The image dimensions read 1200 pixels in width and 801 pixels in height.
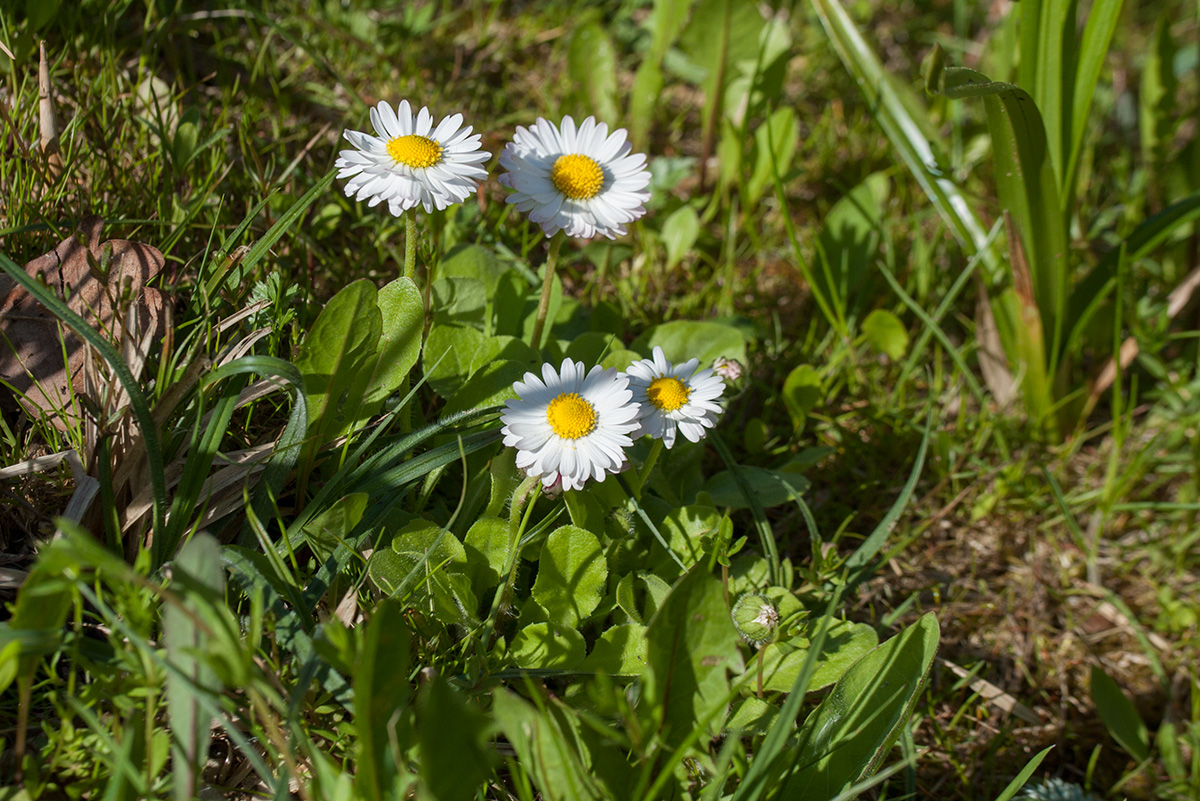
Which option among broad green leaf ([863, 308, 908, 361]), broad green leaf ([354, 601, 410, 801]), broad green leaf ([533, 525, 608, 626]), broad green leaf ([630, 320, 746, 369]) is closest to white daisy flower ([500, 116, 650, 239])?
broad green leaf ([630, 320, 746, 369])

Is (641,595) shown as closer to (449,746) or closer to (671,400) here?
(671,400)

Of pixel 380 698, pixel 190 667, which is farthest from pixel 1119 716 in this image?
pixel 190 667

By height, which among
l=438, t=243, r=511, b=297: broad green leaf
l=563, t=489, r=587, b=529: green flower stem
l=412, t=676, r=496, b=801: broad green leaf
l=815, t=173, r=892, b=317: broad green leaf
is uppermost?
l=815, t=173, r=892, b=317: broad green leaf

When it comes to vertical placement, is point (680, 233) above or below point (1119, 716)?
above

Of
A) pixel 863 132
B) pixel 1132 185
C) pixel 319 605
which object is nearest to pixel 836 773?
pixel 319 605

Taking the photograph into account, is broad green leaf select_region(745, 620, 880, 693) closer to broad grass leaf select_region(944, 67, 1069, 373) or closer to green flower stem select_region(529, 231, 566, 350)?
green flower stem select_region(529, 231, 566, 350)

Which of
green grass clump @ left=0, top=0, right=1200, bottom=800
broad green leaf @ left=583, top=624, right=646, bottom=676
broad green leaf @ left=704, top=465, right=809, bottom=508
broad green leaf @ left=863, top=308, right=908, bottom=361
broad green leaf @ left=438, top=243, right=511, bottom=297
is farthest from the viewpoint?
broad green leaf @ left=863, top=308, right=908, bottom=361

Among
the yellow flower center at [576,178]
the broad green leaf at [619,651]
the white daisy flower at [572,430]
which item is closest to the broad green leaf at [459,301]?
the yellow flower center at [576,178]
